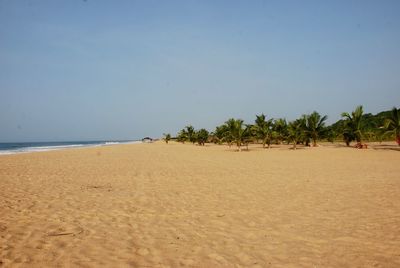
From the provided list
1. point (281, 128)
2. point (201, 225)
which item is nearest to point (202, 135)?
point (281, 128)

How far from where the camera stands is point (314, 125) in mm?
42625

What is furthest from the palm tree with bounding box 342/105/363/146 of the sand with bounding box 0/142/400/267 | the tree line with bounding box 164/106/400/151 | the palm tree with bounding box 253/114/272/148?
the sand with bounding box 0/142/400/267

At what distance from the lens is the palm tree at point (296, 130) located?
40531 mm

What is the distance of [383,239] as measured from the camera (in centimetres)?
545

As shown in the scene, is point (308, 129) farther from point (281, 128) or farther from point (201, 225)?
point (201, 225)

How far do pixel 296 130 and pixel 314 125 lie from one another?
368 centimetres

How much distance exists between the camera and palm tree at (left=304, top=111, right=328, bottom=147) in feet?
138

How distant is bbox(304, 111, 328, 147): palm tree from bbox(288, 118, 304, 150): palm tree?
0.98 m

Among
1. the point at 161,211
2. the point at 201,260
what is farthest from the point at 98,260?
the point at 161,211

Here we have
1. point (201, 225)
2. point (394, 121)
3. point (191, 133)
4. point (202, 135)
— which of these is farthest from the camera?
point (191, 133)

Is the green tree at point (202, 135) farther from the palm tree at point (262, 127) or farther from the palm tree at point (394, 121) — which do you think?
the palm tree at point (394, 121)

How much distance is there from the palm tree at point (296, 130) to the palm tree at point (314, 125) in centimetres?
98

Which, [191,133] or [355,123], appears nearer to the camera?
[355,123]

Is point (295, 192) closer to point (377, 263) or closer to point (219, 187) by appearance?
point (219, 187)
